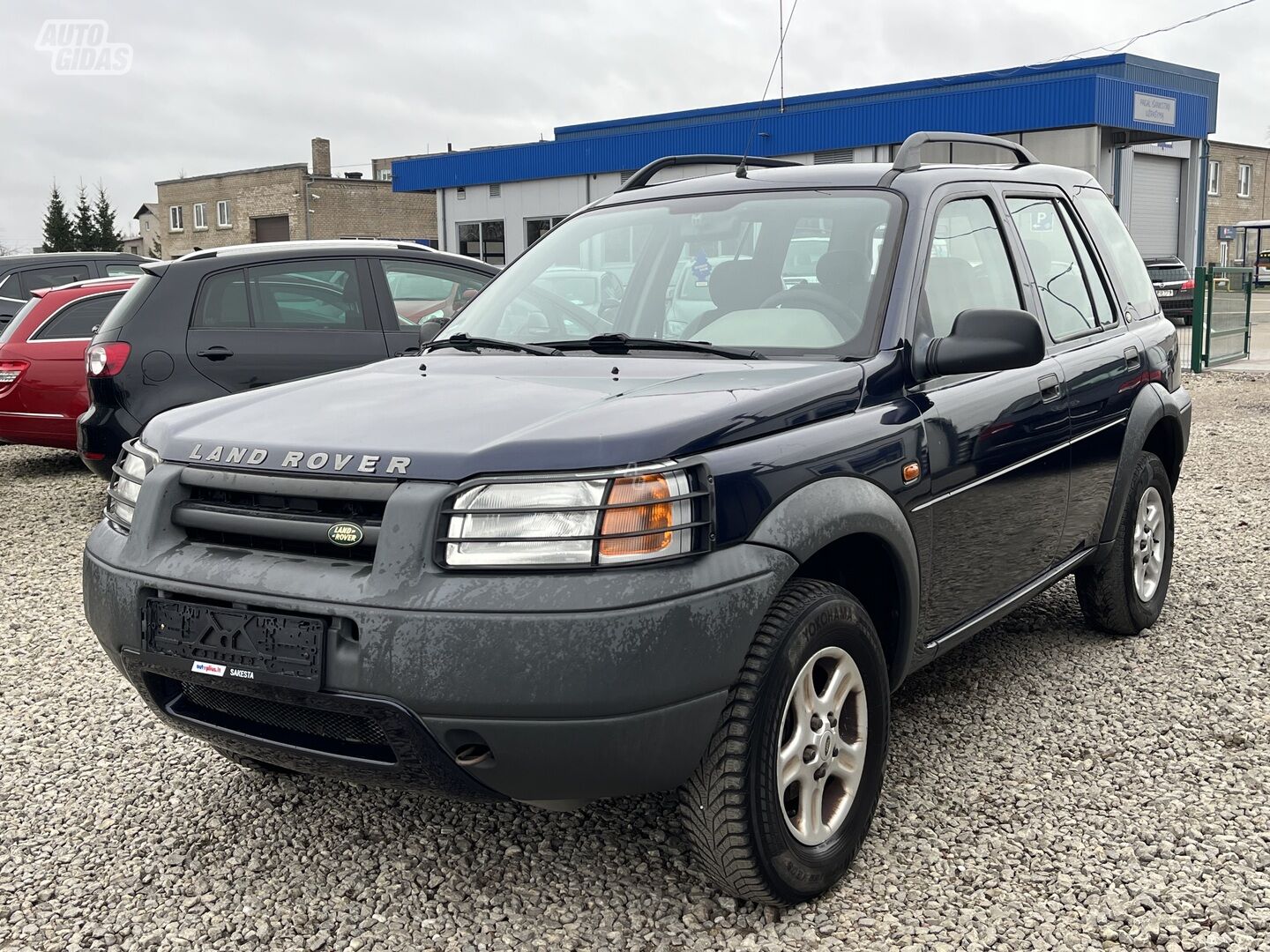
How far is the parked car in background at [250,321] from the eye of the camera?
25.4ft

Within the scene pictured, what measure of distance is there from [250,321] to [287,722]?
571cm

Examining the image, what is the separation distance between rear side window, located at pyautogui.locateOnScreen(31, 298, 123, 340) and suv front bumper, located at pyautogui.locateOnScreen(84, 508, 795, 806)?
837 centimetres

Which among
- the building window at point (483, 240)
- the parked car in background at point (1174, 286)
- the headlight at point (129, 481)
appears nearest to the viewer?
the headlight at point (129, 481)

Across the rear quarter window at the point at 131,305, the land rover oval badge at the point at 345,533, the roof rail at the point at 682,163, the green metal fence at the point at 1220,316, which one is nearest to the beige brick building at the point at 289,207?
the green metal fence at the point at 1220,316

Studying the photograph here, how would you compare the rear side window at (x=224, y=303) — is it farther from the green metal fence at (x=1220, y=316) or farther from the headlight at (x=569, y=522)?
the green metal fence at (x=1220, y=316)

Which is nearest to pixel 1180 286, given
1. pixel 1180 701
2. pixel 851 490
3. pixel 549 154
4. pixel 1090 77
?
pixel 1090 77

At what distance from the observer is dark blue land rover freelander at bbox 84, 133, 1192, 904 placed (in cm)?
256

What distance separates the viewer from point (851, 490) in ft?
10.1

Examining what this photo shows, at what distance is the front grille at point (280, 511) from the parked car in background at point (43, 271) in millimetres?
11704

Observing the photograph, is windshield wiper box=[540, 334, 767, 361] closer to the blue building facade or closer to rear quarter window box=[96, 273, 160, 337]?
rear quarter window box=[96, 273, 160, 337]

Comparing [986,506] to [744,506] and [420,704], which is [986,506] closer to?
[744,506]

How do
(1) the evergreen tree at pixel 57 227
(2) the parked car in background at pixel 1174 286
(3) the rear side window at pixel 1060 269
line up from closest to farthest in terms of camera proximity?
1. (3) the rear side window at pixel 1060 269
2. (2) the parked car in background at pixel 1174 286
3. (1) the evergreen tree at pixel 57 227

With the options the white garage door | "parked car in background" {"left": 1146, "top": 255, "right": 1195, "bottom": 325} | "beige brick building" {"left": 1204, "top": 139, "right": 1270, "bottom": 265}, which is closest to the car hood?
"parked car in background" {"left": 1146, "top": 255, "right": 1195, "bottom": 325}

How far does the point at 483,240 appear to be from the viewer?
44.2m
